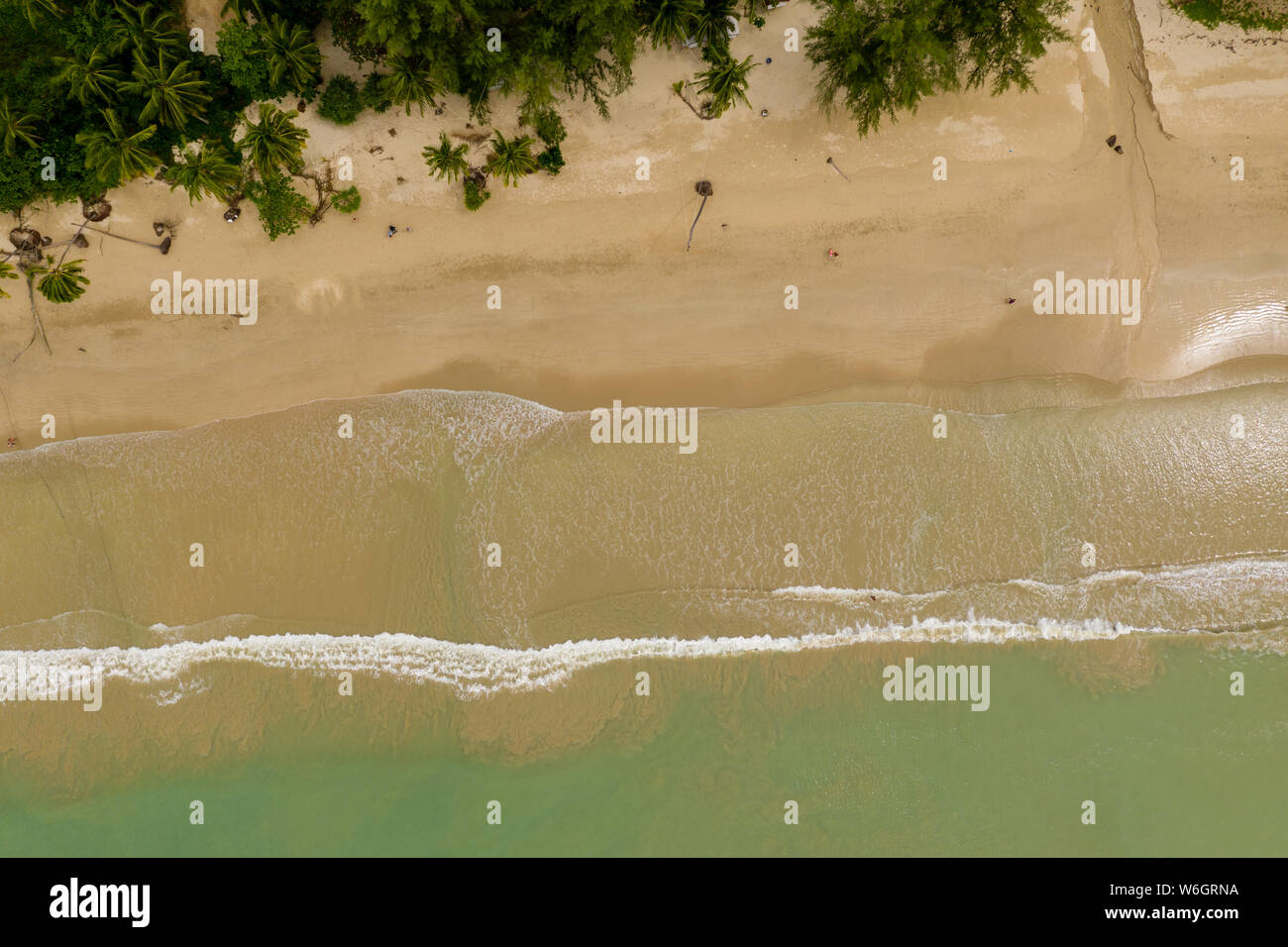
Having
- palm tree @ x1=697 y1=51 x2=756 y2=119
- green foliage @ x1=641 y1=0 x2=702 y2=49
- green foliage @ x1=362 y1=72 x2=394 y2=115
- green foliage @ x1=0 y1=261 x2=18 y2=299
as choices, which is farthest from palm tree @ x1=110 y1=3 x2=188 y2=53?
palm tree @ x1=697 y1=51 x2=756 y2=119

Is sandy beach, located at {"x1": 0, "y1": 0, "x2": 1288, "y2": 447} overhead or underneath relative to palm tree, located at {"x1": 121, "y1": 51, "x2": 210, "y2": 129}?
underneath

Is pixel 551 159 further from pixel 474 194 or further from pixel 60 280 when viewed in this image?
pixel 60 280

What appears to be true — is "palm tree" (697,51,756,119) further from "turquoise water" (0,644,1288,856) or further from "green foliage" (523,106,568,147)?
"turquoise water" (0,644,1288,856)

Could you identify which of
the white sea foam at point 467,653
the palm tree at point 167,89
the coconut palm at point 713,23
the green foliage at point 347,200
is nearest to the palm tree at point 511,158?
the green foliage at point 347,200

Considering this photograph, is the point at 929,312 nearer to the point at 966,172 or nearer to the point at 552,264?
the point at 966,172
